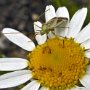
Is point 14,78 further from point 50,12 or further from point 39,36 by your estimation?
point 50,12

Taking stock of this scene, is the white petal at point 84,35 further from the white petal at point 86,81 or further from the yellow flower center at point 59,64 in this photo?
the white petal at point 86,81

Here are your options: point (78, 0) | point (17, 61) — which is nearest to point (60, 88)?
point (17, 61)

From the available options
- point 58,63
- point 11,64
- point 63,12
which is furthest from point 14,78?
point 63,12

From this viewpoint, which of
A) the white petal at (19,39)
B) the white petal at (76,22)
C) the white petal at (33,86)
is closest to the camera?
the white petal at (33,86)

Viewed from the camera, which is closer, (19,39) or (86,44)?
(86,44)

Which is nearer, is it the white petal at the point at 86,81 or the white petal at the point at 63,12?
the white petal at the point at 86,81

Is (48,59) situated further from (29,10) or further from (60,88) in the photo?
(29,10)

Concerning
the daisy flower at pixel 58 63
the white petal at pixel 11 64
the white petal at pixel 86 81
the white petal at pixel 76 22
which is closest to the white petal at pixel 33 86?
the daisy flower at pixel 58 63
